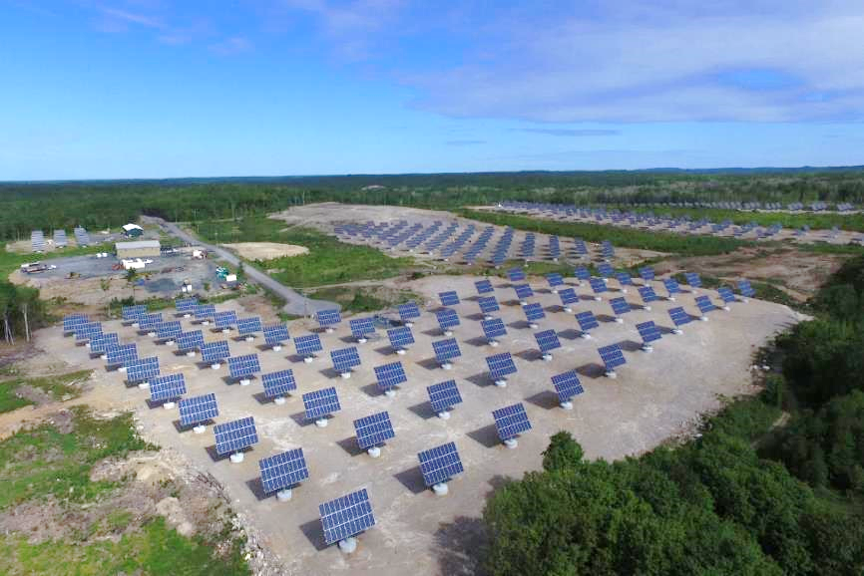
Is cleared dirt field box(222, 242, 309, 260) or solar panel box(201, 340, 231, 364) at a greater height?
cleared dirt field box(222, 242, 309, 260)

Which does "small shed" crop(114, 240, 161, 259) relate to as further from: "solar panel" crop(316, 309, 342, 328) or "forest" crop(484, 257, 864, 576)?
"forest" crop(484, 257, 864, 576)

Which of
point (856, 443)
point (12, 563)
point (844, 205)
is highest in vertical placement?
point (844, 205)

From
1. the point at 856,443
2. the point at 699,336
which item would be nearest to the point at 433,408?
the point at 856,443

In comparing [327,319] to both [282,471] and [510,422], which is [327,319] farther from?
[282,471]

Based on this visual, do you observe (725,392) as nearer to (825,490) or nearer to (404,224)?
(825,490)

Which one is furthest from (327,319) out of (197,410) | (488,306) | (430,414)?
(430,414)

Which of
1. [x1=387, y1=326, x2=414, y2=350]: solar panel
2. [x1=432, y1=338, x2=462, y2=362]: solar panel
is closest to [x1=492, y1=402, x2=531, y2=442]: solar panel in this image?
[x1=432, y1=338, x2=462, y2=362]: solar panel
